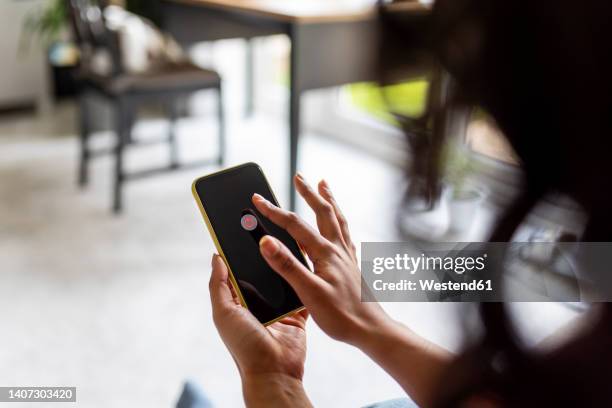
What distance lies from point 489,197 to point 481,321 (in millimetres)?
59

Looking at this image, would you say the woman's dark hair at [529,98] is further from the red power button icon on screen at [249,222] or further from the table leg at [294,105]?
the table leg at [294,105]

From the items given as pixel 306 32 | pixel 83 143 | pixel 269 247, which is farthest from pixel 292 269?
pixel 83 143

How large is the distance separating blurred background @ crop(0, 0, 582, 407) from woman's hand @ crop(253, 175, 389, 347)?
2.9 inches

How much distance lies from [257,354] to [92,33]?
176 cm

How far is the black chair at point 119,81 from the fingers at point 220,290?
136 cm

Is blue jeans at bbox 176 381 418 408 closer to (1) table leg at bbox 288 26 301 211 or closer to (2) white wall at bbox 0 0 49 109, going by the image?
(1) table leg at bbox 288 26 301 211

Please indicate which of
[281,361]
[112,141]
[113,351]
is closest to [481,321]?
[281,361]

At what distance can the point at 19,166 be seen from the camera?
2.47 meters

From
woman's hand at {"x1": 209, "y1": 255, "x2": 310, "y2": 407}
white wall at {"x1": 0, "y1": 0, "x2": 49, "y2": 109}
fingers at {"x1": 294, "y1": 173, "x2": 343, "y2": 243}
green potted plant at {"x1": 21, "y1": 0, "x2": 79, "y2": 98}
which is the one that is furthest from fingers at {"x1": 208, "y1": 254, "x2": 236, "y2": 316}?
white wall at {"x1": 0, "y1": 0, "x2": 49, "y2": 109}

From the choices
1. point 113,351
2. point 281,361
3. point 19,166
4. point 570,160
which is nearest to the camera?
point 570,160

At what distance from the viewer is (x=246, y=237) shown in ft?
2.41

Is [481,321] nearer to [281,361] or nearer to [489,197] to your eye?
[489,197]

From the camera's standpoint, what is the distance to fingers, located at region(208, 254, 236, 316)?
67 centimetres

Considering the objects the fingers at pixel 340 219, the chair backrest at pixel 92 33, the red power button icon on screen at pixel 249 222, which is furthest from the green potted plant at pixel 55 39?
the fingers at pixel 340 219
